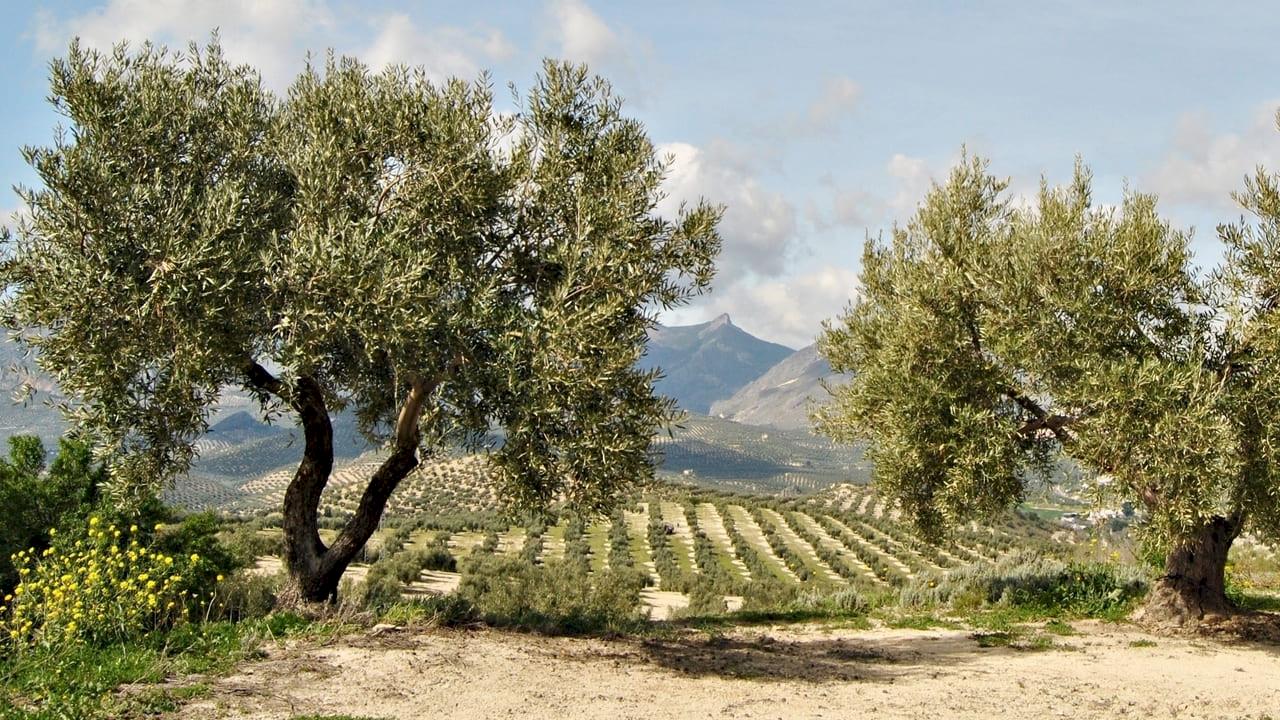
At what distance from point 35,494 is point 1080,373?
23288mm

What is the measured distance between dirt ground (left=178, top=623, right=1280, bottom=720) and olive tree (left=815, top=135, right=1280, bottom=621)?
2.76 meters

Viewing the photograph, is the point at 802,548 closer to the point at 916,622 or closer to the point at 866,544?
the point at 866,544

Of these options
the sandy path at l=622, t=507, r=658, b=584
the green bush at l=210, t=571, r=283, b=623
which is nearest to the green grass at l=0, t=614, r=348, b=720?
the green bush at l=210, t=571, r=283, b=623

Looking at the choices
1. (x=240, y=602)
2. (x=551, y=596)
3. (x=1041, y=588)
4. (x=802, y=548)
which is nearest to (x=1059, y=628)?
(x=1041, y=588)

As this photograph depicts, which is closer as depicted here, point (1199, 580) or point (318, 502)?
point (318, 502)

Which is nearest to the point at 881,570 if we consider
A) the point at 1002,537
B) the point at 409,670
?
the point at 1002,537

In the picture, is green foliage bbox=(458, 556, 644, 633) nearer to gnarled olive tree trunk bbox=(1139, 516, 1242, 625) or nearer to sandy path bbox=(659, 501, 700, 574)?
sandy path bbox=(659, 501, 700, 574)

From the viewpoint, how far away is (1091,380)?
54.6 feet

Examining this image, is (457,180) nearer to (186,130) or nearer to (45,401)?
(186,130)

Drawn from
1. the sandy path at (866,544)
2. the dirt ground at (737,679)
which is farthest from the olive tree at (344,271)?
the sandy path at (866,544)

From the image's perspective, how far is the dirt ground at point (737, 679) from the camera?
1161 centimetres

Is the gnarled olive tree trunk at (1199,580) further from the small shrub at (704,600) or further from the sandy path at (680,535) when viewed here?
the sandy path at (680,535)

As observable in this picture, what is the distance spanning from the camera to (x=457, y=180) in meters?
14.9

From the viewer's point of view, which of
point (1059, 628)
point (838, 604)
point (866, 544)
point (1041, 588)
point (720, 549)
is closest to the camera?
point (1059, 628)
